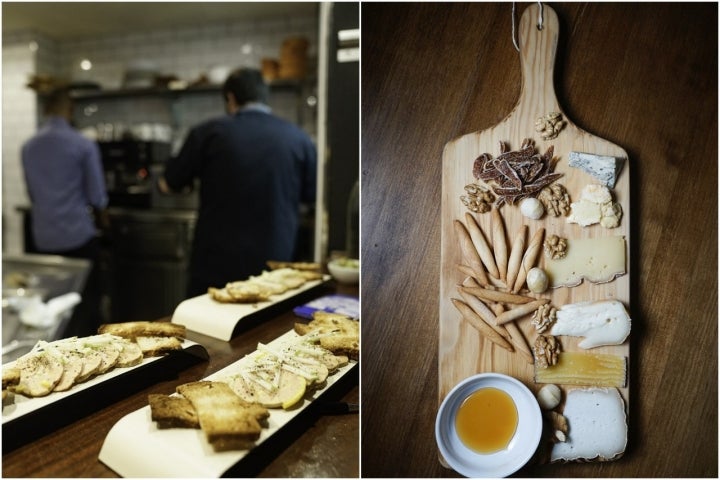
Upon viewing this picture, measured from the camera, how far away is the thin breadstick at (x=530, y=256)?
105 centimetres

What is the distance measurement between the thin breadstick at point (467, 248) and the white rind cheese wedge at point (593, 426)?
312mm

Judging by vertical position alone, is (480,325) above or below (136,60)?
below

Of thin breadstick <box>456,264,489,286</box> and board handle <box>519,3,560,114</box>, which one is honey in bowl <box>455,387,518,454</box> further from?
board handle <box>519,3,560,114</box>

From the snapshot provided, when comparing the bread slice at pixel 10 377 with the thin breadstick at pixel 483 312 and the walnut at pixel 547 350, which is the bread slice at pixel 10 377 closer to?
the thin breadstick at pixel 483 312

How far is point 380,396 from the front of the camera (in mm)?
1183

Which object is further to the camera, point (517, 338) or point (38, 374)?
point (517, 338)

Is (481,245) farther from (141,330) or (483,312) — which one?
(141,330)

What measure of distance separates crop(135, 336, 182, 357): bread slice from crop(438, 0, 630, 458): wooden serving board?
53 centimetres

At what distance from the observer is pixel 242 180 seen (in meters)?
2.30

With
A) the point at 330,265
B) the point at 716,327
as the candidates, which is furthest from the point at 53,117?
the point at 716,327

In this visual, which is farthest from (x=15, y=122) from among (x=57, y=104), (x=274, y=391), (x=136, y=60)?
(x=274, y=391)

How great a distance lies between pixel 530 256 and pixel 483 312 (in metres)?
0.14

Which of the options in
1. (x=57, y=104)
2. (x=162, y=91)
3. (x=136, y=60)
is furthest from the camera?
(x=136, y=60)

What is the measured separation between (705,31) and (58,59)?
546cm
